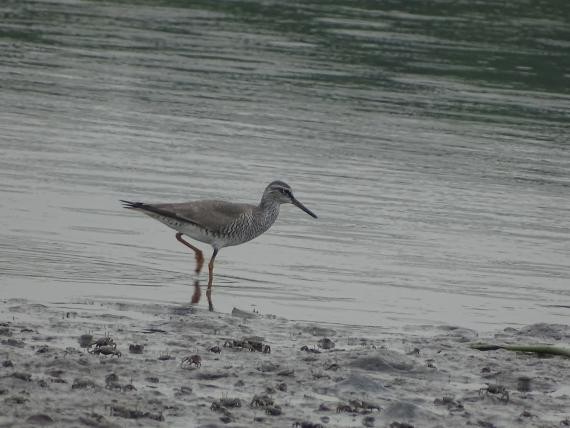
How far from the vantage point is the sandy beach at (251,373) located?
9.14m

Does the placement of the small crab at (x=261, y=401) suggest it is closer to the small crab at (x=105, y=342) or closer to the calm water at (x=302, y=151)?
the small crab at (x=105, y=342)

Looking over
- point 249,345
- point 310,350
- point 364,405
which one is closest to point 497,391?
point 364,405

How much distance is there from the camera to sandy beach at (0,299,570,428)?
9.14 metres

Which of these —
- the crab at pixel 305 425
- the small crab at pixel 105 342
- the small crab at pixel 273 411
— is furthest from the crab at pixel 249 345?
the crab at pixel 305 425

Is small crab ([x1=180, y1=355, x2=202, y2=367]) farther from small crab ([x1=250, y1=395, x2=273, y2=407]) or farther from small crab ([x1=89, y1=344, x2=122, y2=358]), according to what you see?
small crab ([x1=250, y1=395, x2=273, y2=407])

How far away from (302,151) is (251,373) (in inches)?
515

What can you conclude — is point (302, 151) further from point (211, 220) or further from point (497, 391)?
point (497, 391)

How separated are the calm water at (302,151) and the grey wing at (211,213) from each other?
69cm

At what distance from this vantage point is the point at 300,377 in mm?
10328

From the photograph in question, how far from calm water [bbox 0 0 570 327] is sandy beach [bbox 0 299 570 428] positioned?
105 centimetres

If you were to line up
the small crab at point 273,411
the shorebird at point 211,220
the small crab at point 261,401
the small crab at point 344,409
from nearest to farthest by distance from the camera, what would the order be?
the small crab at point 273,411 → the small crab at point 261,401 → the small crab at point 344,409 → the shorebird at point 211,220

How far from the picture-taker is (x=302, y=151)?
23.2m

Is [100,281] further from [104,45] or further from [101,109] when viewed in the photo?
[104,45]

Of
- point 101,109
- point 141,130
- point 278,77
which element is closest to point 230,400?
point 141,130
